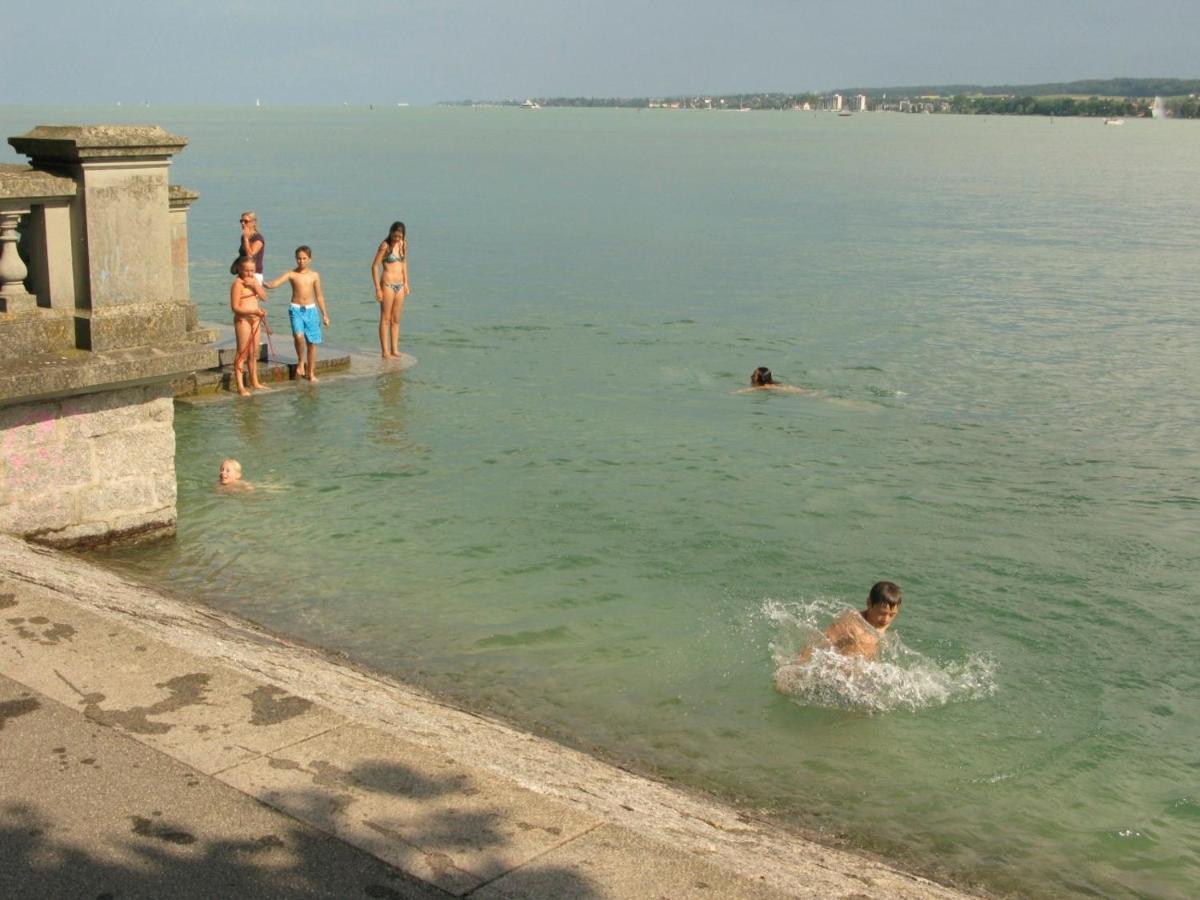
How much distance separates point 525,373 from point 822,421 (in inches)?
180

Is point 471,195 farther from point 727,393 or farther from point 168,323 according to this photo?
point 168,323

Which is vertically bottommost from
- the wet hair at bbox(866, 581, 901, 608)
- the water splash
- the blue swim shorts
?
the water splash

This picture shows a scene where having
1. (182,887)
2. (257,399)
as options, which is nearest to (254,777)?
(182,887)

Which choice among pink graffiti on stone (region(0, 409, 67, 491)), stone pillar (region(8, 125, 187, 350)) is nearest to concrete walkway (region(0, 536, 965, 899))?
pink graffiti on stone (region(0, 409, 67, 491))

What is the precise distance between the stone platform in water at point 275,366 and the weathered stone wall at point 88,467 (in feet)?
20.1

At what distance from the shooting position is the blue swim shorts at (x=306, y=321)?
16.1m

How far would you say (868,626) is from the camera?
28.7 feet

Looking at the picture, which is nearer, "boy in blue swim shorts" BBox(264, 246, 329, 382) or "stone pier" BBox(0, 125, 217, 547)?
"stone pier" BBox(0, 125, 217, 547)

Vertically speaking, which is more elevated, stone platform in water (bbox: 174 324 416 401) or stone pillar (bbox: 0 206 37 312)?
stone pillar (bbox: 0 206 37 312)

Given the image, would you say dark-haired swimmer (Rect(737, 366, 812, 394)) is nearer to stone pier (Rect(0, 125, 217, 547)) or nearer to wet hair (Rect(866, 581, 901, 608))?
wet hair (Rect(866, 581, 901, 608))

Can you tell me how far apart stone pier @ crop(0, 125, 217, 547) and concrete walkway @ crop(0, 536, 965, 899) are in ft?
7.71

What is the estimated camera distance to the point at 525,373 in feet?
63.6

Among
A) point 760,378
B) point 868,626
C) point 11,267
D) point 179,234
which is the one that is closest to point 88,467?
point 11,267

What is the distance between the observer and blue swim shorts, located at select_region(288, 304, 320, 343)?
16125mm
